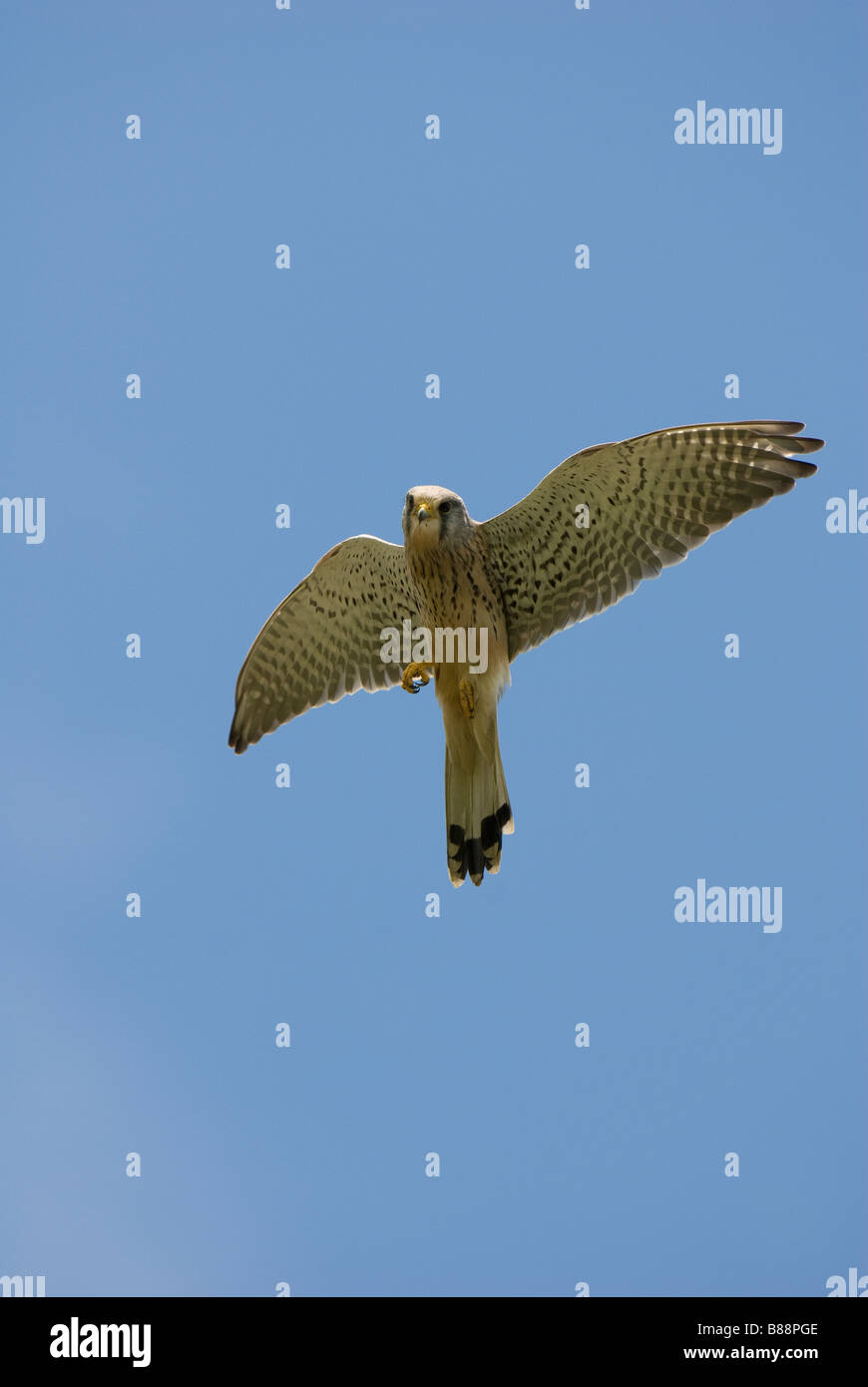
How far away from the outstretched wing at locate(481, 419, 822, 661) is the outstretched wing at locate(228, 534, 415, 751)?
3.34ft

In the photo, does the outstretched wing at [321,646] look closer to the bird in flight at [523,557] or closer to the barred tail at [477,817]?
the bird in flight at [523,557]

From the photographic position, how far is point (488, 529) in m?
11.5

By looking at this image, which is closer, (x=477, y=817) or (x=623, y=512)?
(x=623, y=512)

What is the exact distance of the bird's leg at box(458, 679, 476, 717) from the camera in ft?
36.9

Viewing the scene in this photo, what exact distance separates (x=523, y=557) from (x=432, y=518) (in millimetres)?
827

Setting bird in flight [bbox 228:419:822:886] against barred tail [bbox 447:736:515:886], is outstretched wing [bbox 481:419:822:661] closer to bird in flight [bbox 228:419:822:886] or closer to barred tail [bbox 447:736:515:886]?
bird in flight [bbox 228:419:822:886]

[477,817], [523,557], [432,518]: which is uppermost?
[432,518]

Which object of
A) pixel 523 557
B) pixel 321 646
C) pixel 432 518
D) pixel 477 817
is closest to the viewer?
pixel 432 518

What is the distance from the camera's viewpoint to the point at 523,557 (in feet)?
37.7

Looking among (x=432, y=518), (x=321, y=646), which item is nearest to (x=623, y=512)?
(x=432, y=518)

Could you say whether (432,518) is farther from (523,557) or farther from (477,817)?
(477,817)

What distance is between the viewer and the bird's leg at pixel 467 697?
36.9ft
